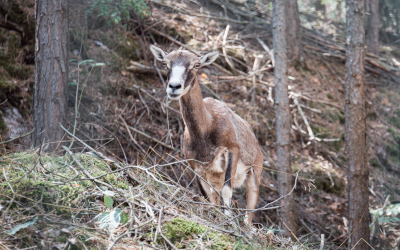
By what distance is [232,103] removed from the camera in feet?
33.7

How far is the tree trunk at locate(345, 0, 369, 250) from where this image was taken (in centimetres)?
708

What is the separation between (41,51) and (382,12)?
63.5 ft

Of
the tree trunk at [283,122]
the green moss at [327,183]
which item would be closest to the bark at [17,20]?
the tree trunk at [283,122]

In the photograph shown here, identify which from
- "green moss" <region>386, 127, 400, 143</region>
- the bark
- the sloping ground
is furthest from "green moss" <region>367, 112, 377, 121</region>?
the bark

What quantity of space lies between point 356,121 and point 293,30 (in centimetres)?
683

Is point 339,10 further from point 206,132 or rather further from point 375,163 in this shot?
point 206,132

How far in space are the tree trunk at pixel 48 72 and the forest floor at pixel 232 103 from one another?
0.38 m

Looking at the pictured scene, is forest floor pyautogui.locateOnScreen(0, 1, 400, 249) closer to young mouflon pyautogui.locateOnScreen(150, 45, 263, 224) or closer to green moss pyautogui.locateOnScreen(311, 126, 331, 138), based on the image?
green moss pyautogui.locateOnScreen(311, 126, 331, 138)

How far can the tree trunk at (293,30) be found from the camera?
42.1 ft

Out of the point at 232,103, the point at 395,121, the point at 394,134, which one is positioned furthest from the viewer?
the point at 395,121

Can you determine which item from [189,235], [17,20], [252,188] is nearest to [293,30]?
[252,188]

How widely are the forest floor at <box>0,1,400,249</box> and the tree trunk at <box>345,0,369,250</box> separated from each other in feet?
2.48

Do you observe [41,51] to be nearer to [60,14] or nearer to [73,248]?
[60,14]

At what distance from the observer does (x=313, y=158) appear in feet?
33.7
